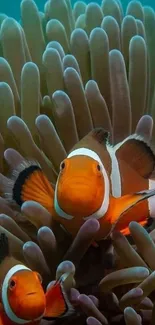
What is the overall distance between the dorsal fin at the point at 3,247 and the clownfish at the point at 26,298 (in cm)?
2

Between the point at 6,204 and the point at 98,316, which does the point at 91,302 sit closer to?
the point at 98,316

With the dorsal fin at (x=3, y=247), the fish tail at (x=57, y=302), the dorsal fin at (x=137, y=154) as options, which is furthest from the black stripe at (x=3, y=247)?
the dorsal fin at (x=137, y=154)

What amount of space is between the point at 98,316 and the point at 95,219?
194 millimetres

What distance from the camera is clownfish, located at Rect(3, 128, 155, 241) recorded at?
969 mm

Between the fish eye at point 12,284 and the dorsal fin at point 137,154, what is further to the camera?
the dorsal fin at point 137,154

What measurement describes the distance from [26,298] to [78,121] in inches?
23.3

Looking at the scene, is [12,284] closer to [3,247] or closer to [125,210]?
[3,247]

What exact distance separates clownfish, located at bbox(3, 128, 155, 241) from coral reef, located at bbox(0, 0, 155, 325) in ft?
0.11

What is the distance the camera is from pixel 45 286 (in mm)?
1125

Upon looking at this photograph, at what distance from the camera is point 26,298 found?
3.02 feet

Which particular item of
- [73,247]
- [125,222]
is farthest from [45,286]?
[125,222]

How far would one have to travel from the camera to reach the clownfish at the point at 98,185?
0.97 meters

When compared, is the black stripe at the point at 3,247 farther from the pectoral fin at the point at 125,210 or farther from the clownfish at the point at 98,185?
the pectoral fin at the point at 125,210

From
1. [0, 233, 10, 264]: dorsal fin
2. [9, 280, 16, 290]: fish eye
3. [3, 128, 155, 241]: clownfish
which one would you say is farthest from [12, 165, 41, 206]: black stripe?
[9, 280, 16, 290]: fish eye
